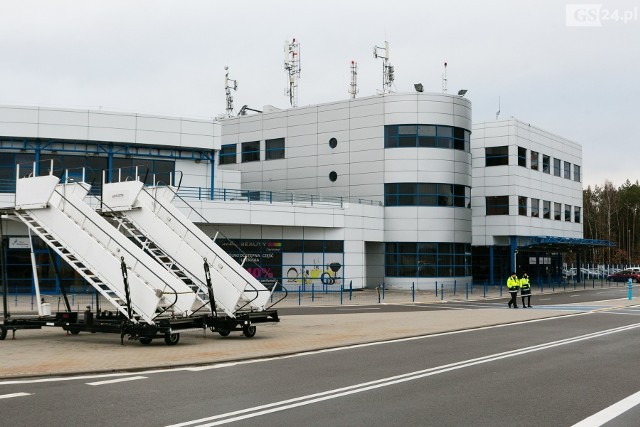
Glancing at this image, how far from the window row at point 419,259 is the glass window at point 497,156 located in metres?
10.9

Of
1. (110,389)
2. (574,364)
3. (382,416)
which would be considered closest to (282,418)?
(382,416)

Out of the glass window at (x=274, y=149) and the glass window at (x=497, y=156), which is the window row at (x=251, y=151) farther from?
the glass window at (x=497, y=156)

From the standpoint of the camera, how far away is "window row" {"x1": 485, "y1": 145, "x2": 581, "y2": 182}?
53.7 meters

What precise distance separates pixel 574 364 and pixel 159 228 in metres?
10.9

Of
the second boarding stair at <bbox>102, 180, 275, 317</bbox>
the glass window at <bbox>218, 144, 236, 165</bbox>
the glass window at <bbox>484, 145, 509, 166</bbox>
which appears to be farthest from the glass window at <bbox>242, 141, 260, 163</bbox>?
the second boarding stair at <bbox>102, 180, 275, 317</bbox>

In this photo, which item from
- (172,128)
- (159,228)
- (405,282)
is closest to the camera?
(159,228)

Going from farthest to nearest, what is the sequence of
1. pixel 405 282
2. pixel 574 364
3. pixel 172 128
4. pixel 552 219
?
pixel 552 219, pixel 405 282, pixel 172 128, pixel 574 364

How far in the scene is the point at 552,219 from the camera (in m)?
58.7

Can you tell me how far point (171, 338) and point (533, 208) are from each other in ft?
148

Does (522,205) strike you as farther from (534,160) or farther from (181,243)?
(181,243)

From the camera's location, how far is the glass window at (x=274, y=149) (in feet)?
170

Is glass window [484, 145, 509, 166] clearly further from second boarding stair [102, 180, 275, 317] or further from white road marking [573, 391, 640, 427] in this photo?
white road marking [573, 391, 640, 427]

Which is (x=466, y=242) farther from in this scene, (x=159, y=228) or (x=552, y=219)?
(x=159, y=228)

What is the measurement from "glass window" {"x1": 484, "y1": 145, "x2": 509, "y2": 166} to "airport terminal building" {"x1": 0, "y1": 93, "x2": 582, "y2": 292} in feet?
0.29
